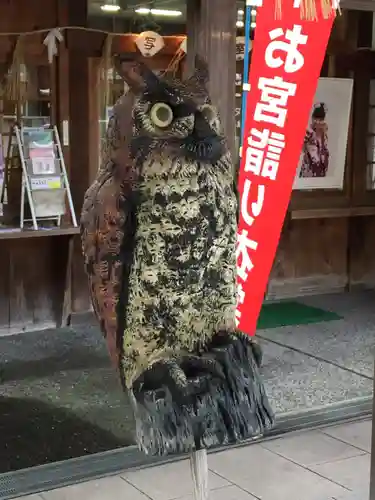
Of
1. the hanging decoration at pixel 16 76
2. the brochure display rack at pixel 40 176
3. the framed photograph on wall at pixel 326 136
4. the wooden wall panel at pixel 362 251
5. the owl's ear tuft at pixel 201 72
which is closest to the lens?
the owl's ear tuft at pixel 201 72

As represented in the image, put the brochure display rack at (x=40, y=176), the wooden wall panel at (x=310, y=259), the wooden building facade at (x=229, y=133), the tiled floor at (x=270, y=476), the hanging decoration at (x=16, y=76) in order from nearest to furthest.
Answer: the wooden building facade at (x=229, y=133), the tiled floor at (x=270, y=476), the brochure display rack at (x=40, y=176), the hanging decoration at (x=16, y=76), the wooden wall panel at (x=310, y=259)

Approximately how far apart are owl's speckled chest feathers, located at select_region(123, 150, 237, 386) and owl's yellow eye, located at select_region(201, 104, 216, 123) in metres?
0.12

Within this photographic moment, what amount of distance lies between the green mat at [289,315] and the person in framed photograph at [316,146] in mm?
1226

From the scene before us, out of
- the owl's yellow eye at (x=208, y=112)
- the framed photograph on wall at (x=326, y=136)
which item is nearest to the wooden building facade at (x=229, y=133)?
the framed photograph on wall at (x=326, y=136)

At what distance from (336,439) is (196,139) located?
2.53 metres

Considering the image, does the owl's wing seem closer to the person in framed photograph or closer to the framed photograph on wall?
the framed photograph on wall

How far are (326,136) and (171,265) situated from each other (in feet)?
17.2

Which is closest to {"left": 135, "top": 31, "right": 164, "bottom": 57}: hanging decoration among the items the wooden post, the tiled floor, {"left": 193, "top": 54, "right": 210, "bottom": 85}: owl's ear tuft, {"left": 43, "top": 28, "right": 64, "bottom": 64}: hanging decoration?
{"left": 43, "top": 28, "right": 64, "bottom": 64}: hanging decoration

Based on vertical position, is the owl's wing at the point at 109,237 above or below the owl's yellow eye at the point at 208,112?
below

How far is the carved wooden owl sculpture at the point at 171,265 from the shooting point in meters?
1.91

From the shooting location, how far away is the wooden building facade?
3.23 metres

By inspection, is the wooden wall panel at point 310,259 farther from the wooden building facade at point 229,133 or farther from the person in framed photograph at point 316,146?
the person in framed photograph at point 316,146

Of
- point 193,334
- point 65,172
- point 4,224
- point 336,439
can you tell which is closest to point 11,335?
point 4,224

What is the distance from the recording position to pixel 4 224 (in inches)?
212
